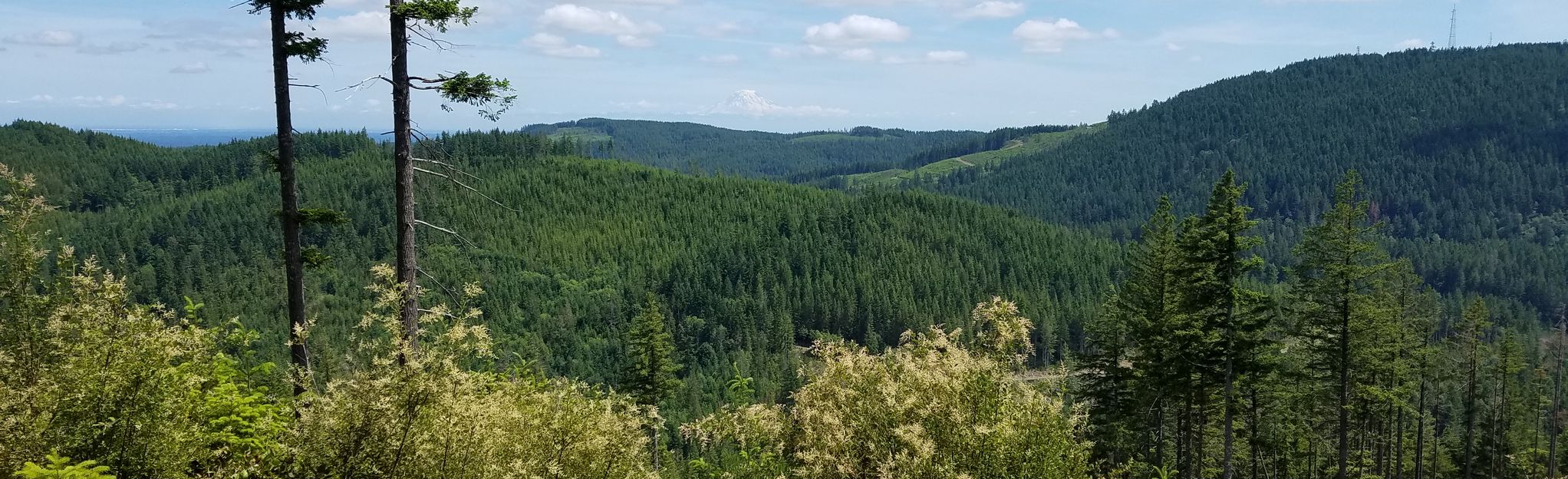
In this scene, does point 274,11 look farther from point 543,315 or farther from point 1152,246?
point 543,315

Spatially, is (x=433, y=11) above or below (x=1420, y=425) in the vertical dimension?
above

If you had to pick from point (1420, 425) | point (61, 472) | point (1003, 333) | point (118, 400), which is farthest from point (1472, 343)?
point (61, 472)

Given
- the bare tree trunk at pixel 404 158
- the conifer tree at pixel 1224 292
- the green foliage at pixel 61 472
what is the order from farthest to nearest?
the conifer tree at pixel 1224 292 < the bare tree trunk at pixel 404 158 < the green foliage at pixel 61 472

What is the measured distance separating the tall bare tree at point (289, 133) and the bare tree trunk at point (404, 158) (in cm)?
183

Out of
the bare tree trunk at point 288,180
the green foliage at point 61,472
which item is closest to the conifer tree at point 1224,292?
the bare tree trunk at point 288,180

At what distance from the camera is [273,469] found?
9070 mm

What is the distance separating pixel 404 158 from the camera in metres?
13.0

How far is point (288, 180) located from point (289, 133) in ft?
2.68

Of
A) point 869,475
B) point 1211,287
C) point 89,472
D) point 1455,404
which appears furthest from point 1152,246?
point 1455,404

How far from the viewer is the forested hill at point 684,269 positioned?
5148 inches

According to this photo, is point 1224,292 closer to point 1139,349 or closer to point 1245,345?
point 1245,345

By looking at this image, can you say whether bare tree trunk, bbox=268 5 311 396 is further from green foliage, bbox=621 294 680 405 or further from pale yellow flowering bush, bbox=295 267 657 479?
green foliage, bbox=621 294 680 405

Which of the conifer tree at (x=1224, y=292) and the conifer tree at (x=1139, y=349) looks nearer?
the conifer tree at (x=1224, y=292)

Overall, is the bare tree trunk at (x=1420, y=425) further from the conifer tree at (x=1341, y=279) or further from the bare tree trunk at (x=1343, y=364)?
the conifer tree at (x=1341, y=279)
